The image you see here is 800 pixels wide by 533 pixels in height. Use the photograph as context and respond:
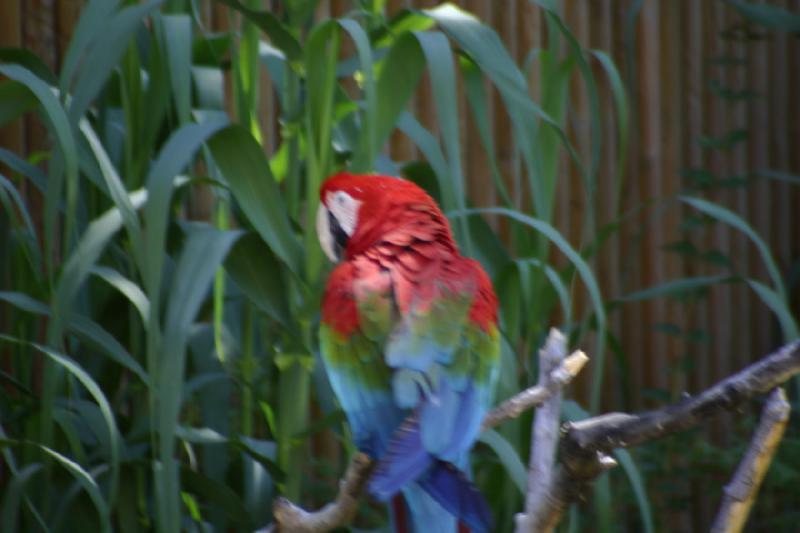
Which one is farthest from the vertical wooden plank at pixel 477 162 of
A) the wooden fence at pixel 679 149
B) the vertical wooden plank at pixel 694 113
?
the vertical wooden plank at pixel 694 113

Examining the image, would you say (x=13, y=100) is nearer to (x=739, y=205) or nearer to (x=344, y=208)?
(x=344, y=208)

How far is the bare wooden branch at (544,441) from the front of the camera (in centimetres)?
90

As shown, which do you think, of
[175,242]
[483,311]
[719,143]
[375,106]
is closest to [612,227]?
[375,106]

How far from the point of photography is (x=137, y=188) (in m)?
1.54

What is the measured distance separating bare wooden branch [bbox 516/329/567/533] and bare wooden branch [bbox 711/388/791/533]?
0.12 metres

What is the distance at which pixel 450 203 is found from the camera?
1.47m

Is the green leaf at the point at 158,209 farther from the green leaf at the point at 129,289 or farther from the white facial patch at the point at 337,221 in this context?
the white facial patch at the point at 337,221

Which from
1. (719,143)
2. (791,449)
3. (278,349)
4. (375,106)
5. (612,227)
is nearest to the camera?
(375,106)

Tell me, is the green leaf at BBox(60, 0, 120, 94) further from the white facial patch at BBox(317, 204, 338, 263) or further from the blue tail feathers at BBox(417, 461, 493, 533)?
the blue tail feathers at BBox(417, 461, 493, 533)

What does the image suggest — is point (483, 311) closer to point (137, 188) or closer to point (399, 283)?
point (399, 283)

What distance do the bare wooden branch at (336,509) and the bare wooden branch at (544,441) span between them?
0.12 metres

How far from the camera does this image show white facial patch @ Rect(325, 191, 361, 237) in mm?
1002

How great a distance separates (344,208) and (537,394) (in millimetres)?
219

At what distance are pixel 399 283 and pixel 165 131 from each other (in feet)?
2.60
